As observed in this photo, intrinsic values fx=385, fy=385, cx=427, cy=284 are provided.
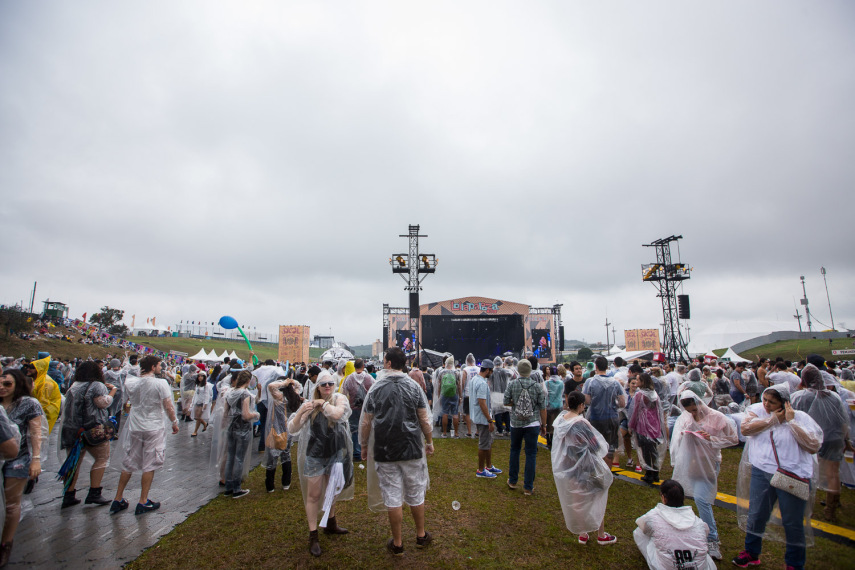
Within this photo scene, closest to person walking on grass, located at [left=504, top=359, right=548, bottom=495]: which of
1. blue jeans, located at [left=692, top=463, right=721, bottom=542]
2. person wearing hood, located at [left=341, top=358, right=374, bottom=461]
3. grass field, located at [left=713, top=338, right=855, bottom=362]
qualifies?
blue jeans, located at [left=692, top=463, right=721, bottom=542]

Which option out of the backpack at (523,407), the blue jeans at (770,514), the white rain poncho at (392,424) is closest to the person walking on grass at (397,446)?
the white rain poncho at (392,424)

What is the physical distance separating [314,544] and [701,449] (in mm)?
3760

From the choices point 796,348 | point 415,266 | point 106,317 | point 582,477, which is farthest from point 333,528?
point 106,317

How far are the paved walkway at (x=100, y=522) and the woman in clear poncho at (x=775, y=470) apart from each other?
5359 millimetres

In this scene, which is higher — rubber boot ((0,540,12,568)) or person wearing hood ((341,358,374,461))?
person wearing hood ((341,358,374,461))

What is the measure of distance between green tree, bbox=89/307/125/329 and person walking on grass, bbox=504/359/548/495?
67.3 meters

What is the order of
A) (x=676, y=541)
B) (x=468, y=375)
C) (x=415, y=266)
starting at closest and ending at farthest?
(x=676, y=541) < (x=468, y=375) < (x=415, y=266)

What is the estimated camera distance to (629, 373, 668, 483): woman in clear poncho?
17.7 ft

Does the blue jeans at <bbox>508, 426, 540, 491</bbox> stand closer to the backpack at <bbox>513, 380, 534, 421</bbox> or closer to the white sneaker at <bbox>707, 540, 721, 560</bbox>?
the backpack at <bbox>513, 380, 534, 421</bbox>

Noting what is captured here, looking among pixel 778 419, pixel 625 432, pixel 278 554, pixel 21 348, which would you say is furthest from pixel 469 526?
pixel 21 348

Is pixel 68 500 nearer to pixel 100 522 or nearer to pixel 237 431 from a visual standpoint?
pixel 100 522

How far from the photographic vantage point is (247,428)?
5.15 metres

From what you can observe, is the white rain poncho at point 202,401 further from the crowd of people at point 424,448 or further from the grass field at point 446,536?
the grass field at point 446,536

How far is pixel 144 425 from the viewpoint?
4.49 metres
